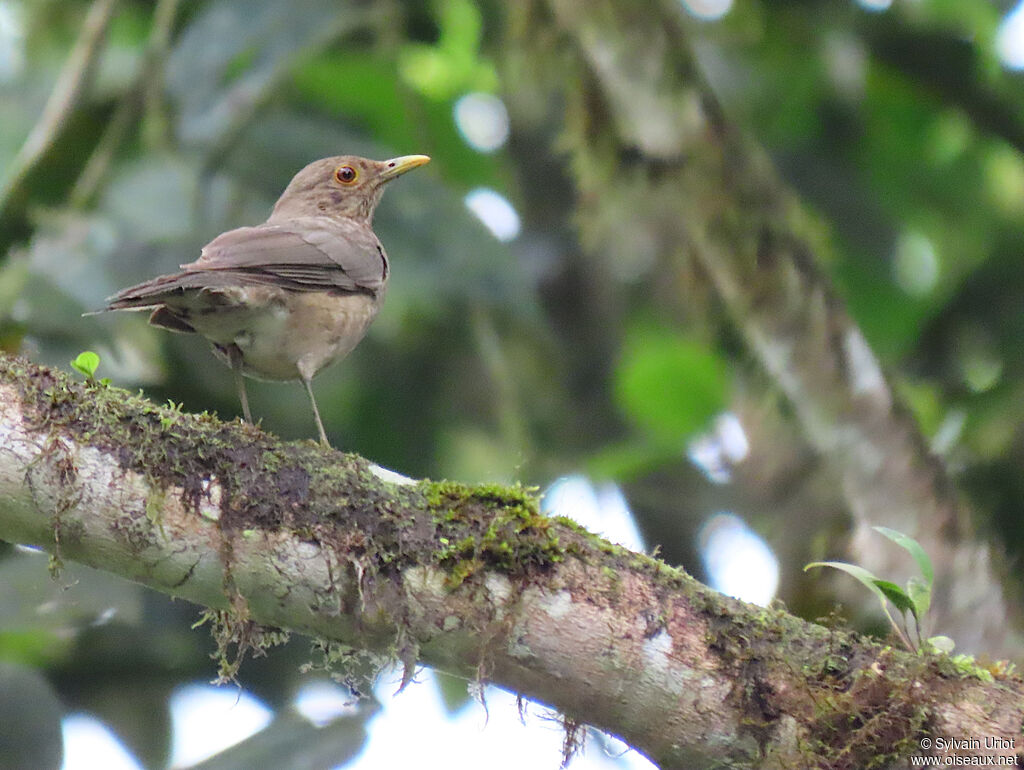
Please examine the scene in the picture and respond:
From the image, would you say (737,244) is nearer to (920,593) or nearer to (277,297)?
(277,297)

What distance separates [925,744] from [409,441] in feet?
14.7

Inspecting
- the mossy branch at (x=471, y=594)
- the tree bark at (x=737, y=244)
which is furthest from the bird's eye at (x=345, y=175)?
the mossy branch at (x=471, y=594)

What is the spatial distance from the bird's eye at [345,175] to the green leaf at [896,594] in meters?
4.12

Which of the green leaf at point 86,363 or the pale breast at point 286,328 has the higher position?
the pale breast at point 286,328

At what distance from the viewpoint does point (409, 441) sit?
7676 millimetres

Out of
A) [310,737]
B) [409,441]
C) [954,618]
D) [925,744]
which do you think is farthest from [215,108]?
[925,744]

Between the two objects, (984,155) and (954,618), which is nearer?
(954,618)

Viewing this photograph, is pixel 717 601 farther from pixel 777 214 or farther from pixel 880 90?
pixel 880 90

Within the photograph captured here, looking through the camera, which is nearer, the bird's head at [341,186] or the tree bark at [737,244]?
the tree bark at [737,244]

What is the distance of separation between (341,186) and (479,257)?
88 centimetres

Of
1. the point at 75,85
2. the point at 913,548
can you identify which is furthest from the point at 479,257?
the point at 913,548

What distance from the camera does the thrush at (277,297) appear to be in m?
5.01

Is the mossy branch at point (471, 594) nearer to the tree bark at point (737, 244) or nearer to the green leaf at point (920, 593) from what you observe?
the green leaf at point (920, 593)

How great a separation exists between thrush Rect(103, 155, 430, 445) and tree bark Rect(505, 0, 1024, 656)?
81.8 inches
